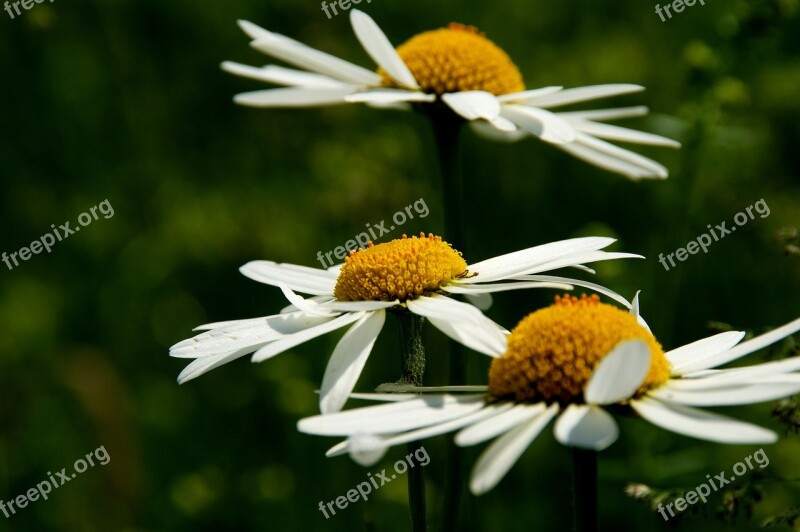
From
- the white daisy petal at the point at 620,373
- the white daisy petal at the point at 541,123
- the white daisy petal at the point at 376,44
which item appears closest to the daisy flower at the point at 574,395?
the white daisy petal at the point at 620,373

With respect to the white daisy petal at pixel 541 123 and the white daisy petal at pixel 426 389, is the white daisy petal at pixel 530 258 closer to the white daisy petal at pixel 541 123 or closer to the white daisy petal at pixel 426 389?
the white daisy petal at pixel 426 389

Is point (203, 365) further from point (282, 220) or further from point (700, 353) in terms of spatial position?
point (282, 220)

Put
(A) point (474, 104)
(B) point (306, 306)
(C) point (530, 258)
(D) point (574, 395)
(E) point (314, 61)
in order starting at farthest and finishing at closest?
1. (E) point (314, 61)
2. (A) point (474, 104)
3. (C) point (530, 258)
4. (B) point (306, 306)
5. (D) point (574, 395)

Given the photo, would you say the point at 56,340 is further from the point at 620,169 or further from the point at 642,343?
the point at 642,343

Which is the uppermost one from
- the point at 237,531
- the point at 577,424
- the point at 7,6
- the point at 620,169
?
the point at 7,6

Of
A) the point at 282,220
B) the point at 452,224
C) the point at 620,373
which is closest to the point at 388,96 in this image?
the point at 452,224

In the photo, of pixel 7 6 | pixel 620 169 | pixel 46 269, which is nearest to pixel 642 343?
pixel 620 169
